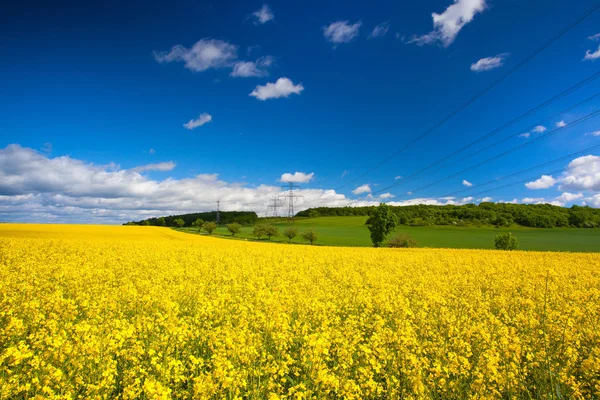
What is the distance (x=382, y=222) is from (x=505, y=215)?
5960cm

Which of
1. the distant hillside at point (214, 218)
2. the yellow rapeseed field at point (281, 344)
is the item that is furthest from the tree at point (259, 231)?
the yellow rapeseed field at point (281, 344)

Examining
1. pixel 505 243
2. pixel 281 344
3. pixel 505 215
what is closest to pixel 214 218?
pixel 505 215

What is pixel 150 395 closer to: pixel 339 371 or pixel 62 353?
pixel 62 353

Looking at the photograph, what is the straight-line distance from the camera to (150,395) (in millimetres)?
3291

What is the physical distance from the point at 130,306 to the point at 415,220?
100 meters

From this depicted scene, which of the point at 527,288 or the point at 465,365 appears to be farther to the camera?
the point at 527,288

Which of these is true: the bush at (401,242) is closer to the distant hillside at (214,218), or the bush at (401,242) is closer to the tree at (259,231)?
the tree at (259,231)

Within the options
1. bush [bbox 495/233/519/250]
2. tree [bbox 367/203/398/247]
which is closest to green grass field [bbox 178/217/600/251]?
bush [bbox 495/233/519/250]

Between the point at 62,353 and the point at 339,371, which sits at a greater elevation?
the point at 62,353

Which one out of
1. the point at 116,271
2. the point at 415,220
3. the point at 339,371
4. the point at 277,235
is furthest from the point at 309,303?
the point at 415,220

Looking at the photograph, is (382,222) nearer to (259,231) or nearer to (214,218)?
(259,231)

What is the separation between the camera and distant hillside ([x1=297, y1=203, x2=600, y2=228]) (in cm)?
8788

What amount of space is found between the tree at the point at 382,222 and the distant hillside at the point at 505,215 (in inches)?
1753

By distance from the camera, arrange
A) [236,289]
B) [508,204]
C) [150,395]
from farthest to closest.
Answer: [508,204], [236,289], [150,395]
